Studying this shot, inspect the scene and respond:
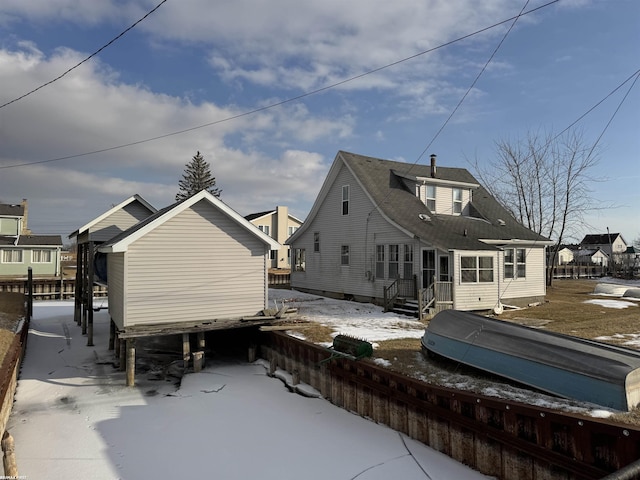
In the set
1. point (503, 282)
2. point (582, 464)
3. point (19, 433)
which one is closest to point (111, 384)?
point (19, 433)

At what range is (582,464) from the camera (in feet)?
17.9

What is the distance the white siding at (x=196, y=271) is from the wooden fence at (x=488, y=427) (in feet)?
13.9

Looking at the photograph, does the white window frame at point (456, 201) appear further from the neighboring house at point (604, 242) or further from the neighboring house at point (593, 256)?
the neighboring house at point (604, 242)

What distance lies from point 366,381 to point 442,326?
7.30 feet

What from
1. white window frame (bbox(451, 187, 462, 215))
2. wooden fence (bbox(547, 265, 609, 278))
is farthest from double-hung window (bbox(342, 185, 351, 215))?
wooden fence (bbox(547, 265, 609, 278))

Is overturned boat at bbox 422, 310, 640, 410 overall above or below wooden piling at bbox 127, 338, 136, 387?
above

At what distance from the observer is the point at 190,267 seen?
1258cm

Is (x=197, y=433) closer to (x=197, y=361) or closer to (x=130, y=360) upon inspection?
(x=130, y=360)

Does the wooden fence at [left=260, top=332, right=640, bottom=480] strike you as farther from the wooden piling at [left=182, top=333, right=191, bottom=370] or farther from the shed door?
the shed door

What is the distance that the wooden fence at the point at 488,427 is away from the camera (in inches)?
211

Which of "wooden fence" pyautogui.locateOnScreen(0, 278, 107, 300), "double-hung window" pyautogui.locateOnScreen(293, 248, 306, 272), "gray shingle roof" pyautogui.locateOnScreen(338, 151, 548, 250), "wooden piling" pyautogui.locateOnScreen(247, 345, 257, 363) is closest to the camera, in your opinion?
"wooden piling" pyautogui.locateOnScreen(247, 345, 257, 363)

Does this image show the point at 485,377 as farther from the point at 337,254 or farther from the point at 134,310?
the point at 337,254

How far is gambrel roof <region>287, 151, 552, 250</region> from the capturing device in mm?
17719

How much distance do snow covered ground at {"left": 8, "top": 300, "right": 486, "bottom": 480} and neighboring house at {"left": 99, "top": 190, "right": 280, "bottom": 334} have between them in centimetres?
193
